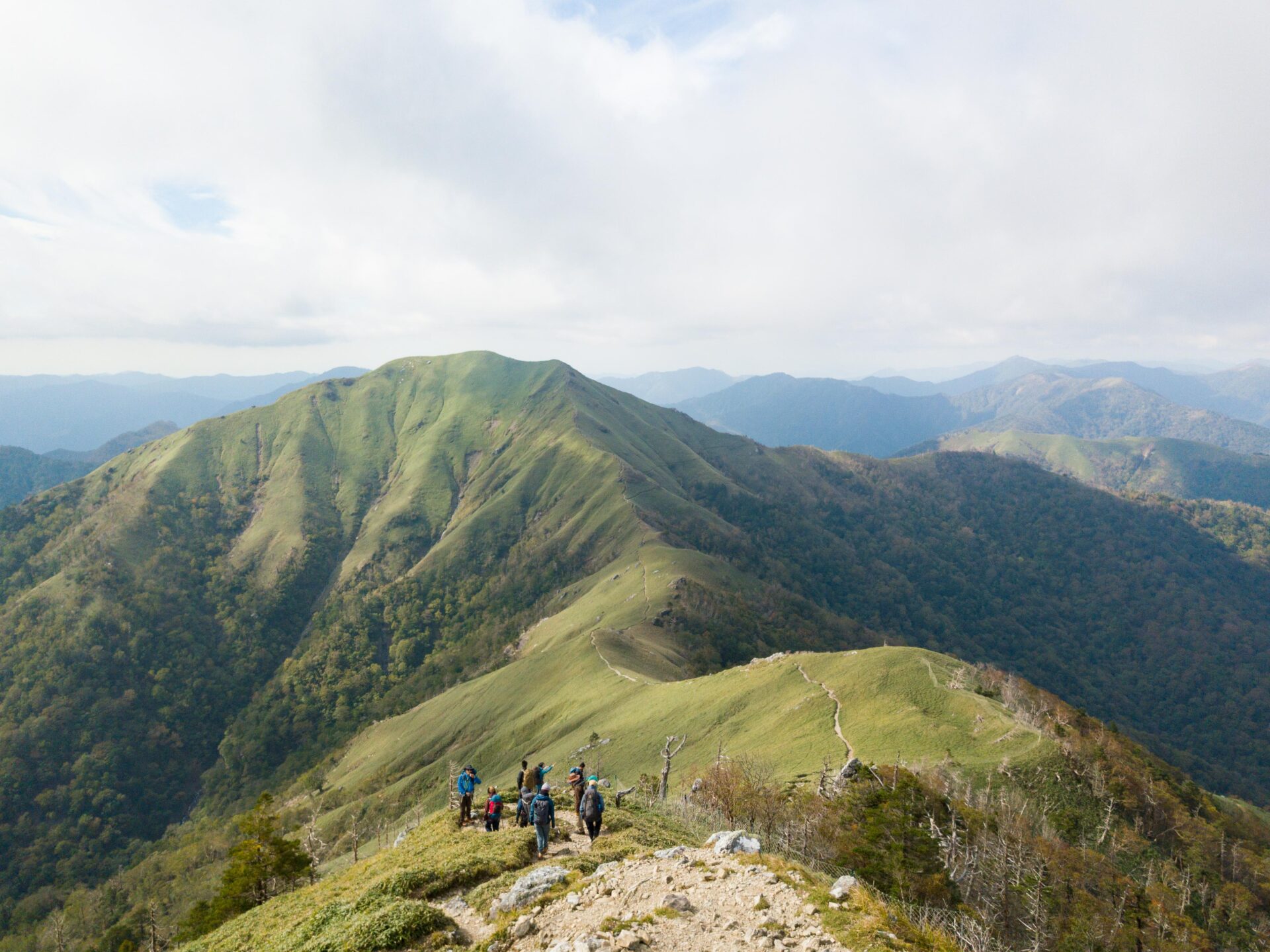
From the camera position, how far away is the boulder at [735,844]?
25.7 meters

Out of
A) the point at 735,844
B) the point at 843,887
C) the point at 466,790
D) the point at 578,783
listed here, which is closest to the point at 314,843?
the point at 466,790

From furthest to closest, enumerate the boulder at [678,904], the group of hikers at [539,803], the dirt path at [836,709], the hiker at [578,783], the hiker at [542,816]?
1. the dirt path at [836,709]
2. the hiker at [578,783]
3. the group of hikers at [539,803]
4. the hiker at [542,816]
5. the boulder at [678,904]

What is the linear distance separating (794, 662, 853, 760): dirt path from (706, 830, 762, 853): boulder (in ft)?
128

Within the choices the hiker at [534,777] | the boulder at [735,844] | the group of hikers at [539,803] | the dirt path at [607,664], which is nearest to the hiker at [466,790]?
the group of hikers at [539,803]

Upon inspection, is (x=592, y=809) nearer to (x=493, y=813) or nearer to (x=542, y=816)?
(x=542, y=816)

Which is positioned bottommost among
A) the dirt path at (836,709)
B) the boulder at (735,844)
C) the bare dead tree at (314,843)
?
the bare dead tree at (314,843)

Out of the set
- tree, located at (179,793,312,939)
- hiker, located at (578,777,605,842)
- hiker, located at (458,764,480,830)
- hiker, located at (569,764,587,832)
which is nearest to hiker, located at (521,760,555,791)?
hiker, located at (569,764,587,832)

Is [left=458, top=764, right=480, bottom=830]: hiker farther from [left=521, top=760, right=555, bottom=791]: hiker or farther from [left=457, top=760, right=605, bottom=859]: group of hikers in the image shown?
[left=521, top=760, right=555, bottom=791]: hiker

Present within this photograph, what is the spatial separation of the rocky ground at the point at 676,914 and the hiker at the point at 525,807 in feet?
27.6

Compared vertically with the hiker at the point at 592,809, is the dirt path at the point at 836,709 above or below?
below

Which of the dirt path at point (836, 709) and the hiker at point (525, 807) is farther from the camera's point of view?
the dirt path at point (836, 709)

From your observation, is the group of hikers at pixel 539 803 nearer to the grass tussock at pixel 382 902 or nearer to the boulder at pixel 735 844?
the grass tussock at pixel 382 902

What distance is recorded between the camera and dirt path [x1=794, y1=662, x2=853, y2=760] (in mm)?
65838

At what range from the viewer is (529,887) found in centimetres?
2328
